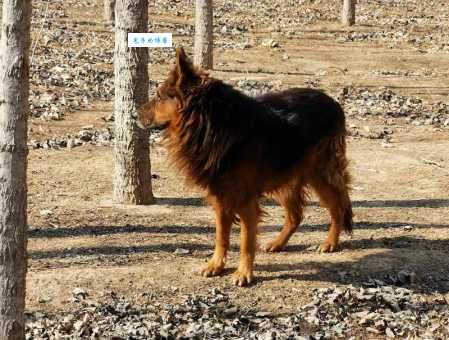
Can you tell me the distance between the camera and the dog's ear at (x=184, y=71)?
6844 mm

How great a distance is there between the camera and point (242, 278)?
737cm

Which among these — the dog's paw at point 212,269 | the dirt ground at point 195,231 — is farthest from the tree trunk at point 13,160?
the dog's paw at point 212,269

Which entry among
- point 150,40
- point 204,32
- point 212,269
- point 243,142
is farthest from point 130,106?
point 204,32

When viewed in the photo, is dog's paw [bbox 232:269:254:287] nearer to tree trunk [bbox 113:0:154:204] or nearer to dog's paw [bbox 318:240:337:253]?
dog's paw [bbox 318:240:337:253]

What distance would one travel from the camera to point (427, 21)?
100 feet

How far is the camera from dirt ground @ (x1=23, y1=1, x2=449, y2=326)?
733 centimetres

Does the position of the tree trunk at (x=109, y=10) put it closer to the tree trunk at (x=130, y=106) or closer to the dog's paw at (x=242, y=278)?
the tree trunk at (x=130, y=106)

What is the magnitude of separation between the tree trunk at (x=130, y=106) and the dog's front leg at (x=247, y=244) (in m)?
2.57

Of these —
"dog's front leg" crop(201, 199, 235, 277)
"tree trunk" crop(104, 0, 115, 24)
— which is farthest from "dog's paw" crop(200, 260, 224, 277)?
"tree trunk" crop(104, 0, 115, 24)

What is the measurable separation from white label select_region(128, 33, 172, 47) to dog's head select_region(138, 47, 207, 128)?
144 cm

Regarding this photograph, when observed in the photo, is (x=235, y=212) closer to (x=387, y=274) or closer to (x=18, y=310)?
(x=387, y=274)

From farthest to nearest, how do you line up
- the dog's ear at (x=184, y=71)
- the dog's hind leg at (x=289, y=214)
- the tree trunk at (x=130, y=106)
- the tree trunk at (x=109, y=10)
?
the tree trunk at (x=109, y=10) < the tree trunk at (x=130, y=106) < the dog's hind leg at (x=289, y=214) < the dog's ear at (x=184, y=71)

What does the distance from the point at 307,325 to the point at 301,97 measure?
2.50 meters

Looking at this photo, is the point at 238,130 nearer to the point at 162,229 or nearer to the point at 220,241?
the point at 220,241
